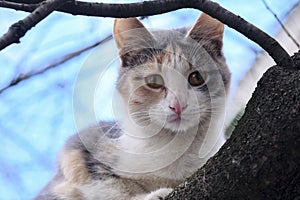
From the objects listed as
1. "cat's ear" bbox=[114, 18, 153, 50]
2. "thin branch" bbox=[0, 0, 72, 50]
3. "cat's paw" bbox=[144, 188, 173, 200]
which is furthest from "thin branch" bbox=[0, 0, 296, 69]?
"cat's ear" bbox=[114, 18, 153, 50]

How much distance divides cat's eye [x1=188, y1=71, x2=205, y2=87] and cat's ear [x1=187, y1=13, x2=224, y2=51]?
0.43 ft

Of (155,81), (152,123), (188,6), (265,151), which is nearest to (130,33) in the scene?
(155,81)

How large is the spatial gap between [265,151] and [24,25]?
44 cm

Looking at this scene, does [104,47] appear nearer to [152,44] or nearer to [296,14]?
[152,44]

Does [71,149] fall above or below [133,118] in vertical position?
below

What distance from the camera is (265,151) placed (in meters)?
0.79

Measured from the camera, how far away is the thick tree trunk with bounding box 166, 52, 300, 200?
78cm

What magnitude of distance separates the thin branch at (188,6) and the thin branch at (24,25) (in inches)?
1.6

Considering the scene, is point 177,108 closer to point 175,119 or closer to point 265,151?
point 175,119

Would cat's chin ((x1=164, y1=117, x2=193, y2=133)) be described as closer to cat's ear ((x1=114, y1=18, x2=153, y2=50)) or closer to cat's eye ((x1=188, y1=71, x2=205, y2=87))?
cat's eye ((x1=188, y1=71, x2=205, y2=87))

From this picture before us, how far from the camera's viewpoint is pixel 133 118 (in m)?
1.64

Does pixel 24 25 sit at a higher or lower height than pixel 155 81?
higher

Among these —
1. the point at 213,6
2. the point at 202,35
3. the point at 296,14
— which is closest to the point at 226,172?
the point at 213,6

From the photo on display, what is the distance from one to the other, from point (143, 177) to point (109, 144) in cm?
16
